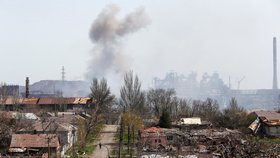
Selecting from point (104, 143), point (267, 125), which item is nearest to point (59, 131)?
point (104, 143)

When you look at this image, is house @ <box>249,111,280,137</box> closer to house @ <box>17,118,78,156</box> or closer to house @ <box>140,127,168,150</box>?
house @ <box>140,127,168,150</box>

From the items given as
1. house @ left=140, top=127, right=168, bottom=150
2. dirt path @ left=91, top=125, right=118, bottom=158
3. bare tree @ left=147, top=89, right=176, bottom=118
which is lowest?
dirt path @ left=91, top=125, right=118, bottom=158

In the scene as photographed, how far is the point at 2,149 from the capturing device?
23.6m

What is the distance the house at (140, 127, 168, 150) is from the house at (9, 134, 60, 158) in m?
5.29

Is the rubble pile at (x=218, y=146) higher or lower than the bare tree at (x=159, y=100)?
lower

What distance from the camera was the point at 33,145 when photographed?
74.1 feet

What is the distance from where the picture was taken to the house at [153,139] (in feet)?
86.4

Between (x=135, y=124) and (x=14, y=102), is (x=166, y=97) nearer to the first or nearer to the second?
Result: (x=14, y=102)

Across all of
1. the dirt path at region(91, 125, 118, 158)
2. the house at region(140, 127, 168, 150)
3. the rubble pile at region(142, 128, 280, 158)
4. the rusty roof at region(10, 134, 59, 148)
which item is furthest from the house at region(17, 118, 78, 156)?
the rubble pile at region(142, 128, 280, 158)

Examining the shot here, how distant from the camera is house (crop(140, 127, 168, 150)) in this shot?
2633 cm

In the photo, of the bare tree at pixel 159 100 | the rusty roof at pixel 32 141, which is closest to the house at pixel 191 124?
the bare tree at pixel 159 100

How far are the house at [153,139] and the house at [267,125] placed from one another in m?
8.03

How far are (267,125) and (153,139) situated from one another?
30.6ft

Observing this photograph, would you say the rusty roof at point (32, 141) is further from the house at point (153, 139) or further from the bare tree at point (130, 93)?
the bare tree at point (130, 93)
